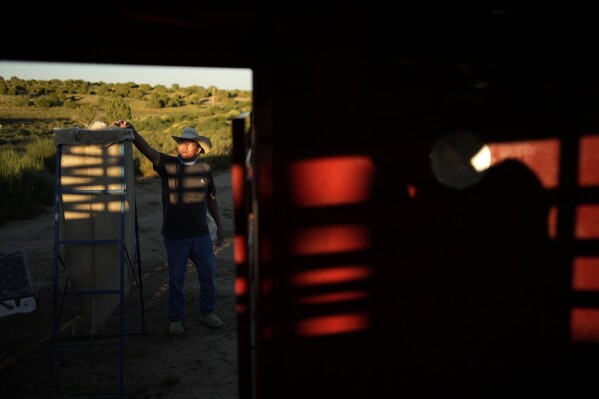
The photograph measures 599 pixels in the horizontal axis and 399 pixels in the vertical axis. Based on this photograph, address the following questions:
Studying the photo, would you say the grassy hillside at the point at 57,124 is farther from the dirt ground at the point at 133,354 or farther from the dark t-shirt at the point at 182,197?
the dirt ground at the point at 133,354

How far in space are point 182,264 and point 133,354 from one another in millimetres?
1017

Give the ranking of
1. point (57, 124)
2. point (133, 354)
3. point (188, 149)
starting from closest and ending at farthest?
1. point (133, 354)
2. point (188, 149)
3. point (57, 124)

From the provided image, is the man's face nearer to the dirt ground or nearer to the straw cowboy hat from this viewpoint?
the straw cowboy hat

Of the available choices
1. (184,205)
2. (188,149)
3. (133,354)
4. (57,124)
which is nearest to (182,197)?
(184,205)

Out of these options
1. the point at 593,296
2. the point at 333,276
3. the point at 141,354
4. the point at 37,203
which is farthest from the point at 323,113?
the point at 37,203

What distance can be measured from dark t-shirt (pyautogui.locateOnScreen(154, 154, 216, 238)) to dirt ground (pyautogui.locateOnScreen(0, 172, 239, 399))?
0.91 m

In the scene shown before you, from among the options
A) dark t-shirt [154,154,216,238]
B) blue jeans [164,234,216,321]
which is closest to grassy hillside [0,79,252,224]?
dark t-shirt [154,154,216,238]

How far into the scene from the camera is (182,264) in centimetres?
622

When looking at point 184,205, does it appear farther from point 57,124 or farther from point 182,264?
point 57,124

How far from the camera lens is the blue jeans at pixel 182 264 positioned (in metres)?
6.18

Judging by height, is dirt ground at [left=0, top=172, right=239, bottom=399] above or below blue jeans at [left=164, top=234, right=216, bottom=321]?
below

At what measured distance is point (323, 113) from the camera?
3041 mm

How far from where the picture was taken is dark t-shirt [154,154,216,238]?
20.1 ft

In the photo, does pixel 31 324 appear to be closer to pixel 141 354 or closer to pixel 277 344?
pixel 141 354
